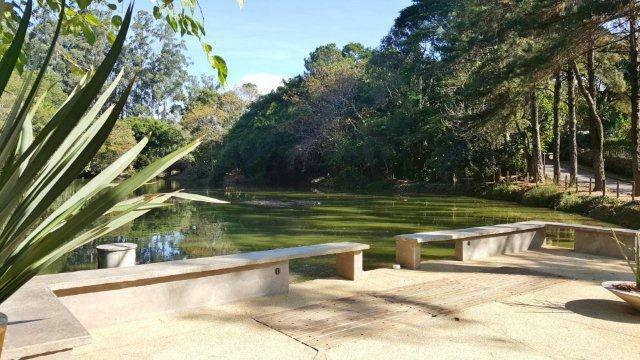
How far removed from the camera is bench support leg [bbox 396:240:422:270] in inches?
205

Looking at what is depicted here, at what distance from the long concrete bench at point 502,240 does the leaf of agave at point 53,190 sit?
445 cm

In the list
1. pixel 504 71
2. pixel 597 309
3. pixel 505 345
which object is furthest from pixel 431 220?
pixel 505 345

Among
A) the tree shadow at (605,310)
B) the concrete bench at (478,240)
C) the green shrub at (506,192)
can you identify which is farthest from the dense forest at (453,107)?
the tree shadow at (605,310)

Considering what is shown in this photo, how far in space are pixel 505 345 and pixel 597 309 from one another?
1.23 meters

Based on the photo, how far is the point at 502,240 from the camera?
6070 millimetres

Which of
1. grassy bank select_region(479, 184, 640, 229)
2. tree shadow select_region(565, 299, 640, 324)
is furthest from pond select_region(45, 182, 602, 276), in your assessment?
tree shadow select_region(565, 299, 640, 324)

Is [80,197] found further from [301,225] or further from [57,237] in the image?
[301,225]

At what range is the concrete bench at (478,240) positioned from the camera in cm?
525

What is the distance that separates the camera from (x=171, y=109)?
54719 millimetres

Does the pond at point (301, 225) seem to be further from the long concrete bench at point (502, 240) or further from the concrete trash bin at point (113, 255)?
the concrete trash bin at point (113, 255)

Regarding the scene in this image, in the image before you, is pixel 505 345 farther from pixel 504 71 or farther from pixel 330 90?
pixel 330 90

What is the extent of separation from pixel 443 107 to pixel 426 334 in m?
21.1

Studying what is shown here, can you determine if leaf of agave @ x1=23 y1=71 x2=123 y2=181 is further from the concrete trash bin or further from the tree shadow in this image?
the tree shadow

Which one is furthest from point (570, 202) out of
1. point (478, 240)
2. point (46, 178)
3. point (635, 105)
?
point (46, 178)
